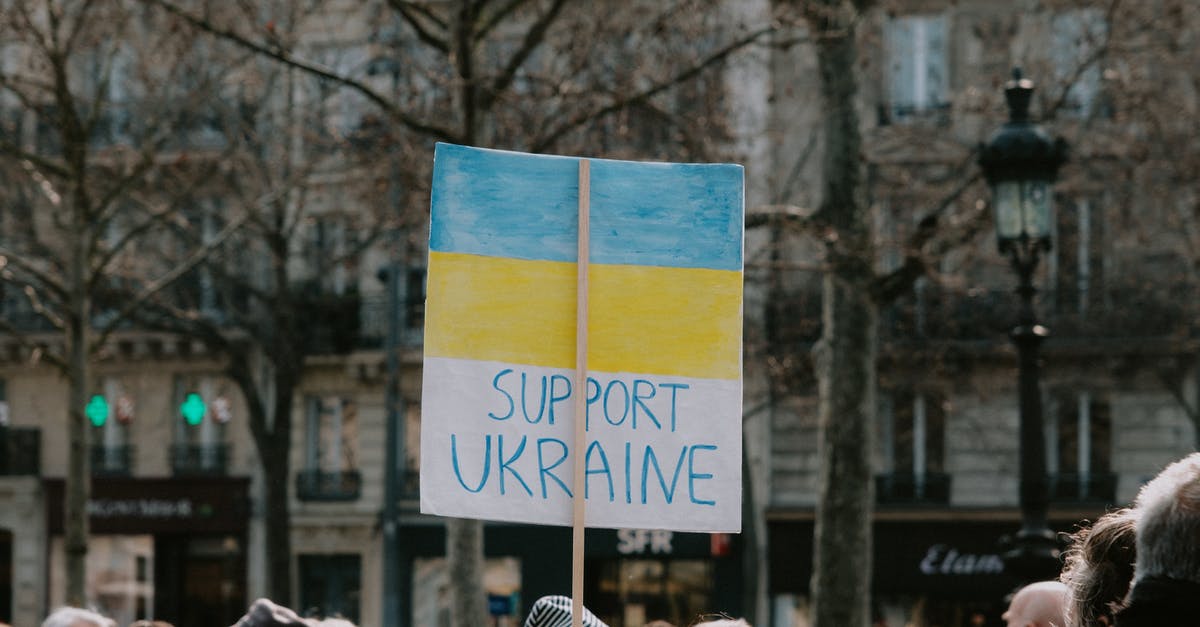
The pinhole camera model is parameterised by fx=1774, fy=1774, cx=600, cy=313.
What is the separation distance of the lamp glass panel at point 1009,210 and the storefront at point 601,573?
692 inches

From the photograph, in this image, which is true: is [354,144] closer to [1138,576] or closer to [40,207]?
[40,207]

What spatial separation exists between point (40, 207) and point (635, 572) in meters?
12.0

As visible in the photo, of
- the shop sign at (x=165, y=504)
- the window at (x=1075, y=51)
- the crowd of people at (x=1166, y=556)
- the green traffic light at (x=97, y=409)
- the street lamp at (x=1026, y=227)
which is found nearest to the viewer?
the crowd of people at (x=1166, y=556)

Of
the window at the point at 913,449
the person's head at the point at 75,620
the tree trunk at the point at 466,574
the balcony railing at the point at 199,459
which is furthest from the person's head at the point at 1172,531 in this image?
the balcony railing at the point at 199,459

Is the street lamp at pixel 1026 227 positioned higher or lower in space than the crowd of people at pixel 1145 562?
higher

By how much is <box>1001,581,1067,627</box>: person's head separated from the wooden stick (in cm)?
118

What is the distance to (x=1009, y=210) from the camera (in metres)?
10.6

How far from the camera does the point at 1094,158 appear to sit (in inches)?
839

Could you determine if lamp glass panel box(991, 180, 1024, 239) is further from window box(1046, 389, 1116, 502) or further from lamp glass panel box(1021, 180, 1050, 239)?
window box(1046, 389, 1116, 502)

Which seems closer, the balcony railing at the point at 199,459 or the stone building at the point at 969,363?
the stone building at the point at 969,363

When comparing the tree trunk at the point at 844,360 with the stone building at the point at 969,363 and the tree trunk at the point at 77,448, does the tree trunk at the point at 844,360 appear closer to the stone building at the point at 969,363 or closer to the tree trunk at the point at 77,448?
the tree trunk at the point at 77,448

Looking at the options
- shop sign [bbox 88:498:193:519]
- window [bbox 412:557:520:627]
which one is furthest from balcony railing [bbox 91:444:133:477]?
window [bbox 412:557:520:627]

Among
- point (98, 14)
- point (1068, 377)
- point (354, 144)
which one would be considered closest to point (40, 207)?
point (354, 144)

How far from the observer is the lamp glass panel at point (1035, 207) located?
10.6 m
